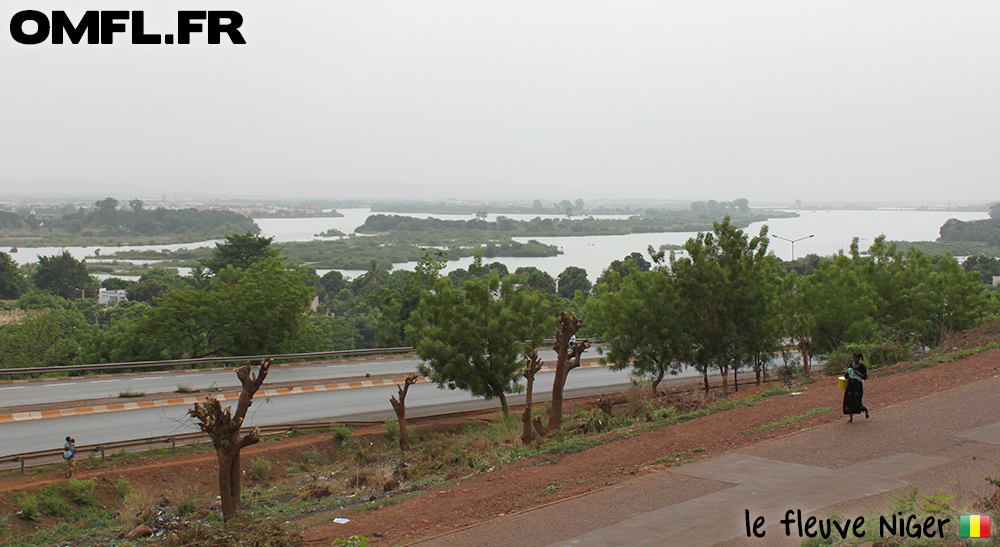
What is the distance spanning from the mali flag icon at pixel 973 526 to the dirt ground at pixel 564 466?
4.52m

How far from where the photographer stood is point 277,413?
822 inches

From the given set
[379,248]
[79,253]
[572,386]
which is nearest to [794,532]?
[572,386]

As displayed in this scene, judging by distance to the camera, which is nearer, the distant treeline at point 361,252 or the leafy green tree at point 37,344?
the leafy green tree at point 37,344

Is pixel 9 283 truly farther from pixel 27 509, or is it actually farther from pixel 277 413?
pixel 27 509

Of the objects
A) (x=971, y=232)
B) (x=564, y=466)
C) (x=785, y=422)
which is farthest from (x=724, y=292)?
(x=971, y=232)

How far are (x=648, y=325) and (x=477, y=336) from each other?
5192 mm

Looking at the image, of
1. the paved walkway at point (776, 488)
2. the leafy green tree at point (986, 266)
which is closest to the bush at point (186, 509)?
the paved walkway at point (776, 488)

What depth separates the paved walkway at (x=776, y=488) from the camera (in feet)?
24.9

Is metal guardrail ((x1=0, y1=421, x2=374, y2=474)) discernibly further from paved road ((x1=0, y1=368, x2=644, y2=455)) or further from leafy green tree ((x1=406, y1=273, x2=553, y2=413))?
leafy green tree ((x1=406, y1=273, x2=553, y2=413))

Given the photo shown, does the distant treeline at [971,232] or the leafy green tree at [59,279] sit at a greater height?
the distant treeline at [971,232]

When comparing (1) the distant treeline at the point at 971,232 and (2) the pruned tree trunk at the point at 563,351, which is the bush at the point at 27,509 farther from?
(1) the distant treeline at the point at 971,232

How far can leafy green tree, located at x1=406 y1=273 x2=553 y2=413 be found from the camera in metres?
19.7

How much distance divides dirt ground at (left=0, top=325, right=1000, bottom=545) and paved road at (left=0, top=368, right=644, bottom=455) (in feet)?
8.05

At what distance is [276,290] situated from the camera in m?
35.8
